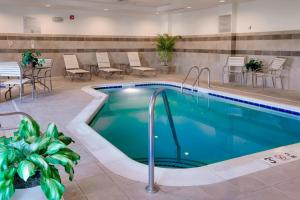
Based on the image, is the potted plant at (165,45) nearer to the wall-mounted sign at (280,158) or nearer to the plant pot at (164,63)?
the plant pot at (164,63)

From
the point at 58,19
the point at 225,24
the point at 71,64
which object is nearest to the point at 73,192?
the point at 71,64

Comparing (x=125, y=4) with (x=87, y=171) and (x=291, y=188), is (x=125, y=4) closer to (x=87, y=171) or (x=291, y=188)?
(x=87, y=171)

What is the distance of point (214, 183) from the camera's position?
2803 mm

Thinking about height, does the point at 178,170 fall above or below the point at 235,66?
below

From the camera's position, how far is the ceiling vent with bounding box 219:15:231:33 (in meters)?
A: 10.0

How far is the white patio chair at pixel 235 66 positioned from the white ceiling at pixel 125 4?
1.79 metres

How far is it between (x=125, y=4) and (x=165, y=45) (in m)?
2.33

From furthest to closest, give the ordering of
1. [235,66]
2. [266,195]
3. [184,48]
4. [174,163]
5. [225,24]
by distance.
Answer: [184,48] → [225,24] → [235,66] → [174,163] → [266,195]

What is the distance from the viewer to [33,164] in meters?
1.62

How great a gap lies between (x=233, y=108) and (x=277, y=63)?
92.8 inches

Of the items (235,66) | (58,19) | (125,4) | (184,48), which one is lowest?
(235,66)

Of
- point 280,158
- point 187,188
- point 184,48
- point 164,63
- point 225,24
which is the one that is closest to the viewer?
point 187,188

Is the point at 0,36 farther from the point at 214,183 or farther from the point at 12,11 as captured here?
the point at 214,183

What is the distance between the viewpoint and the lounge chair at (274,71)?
8.23 meters
